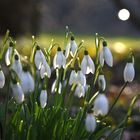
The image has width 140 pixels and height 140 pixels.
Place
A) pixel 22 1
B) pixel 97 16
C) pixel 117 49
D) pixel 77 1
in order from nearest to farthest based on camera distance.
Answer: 1. pixel 117 49
2. pixel 22 1
3. pixel 77 1
4. pixel 97 16

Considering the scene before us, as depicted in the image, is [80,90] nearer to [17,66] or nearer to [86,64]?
[86,64]

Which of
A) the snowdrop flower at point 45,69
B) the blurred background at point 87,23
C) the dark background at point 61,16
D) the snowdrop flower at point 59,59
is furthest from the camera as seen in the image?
the dark background at point 61,16

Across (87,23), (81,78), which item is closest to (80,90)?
(81,78)

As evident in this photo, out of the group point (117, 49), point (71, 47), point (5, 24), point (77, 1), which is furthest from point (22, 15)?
point (77, 1)

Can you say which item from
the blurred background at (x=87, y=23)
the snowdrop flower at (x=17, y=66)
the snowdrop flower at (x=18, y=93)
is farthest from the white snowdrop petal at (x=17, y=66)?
the blurred background at (x=87, y=23)

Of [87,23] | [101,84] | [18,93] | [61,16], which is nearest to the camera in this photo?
[18,93]

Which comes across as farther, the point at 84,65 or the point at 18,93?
the point at 84,65

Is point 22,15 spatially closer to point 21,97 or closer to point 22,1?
point 22,1

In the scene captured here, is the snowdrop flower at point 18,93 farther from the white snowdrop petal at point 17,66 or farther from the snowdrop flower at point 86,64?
the snowdrop flower at point 86,64
